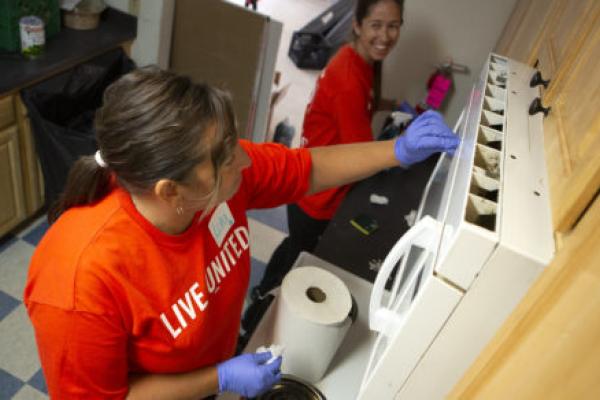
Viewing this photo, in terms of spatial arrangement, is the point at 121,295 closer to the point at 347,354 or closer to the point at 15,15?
the point at 347,354

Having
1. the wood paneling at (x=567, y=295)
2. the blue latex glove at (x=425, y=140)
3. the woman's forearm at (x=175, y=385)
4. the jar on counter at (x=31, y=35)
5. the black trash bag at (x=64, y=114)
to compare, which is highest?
the wood paneling at (x=567, y=295)

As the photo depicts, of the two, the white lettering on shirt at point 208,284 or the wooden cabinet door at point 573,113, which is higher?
the wooden cabinet door at point 573,113

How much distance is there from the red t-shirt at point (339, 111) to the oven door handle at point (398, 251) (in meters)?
0.86

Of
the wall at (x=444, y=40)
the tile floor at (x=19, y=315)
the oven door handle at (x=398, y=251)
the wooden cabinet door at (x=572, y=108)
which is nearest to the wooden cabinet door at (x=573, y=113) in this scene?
the wooden cabinet door at (x=572, y=108)

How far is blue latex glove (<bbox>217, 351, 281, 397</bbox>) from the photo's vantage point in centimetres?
93

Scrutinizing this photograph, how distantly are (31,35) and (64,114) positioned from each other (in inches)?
13.6

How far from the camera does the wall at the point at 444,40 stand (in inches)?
87.1

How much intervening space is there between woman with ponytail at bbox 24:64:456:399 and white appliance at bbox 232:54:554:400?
350 mm

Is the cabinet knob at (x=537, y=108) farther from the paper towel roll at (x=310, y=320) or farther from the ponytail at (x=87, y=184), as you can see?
the ponytail at (x=87, y=184)

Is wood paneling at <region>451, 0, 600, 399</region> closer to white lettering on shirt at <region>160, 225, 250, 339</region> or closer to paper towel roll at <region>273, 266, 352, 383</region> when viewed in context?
paper towel roll at <region>273, 266, 352, 383</region>

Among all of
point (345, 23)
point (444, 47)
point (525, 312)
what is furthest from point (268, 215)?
point (345, 23)

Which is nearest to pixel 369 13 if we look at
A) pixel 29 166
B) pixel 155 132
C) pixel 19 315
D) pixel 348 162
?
pixel 348 162

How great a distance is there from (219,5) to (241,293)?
1786 mm

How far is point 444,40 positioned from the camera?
2.32 metres
